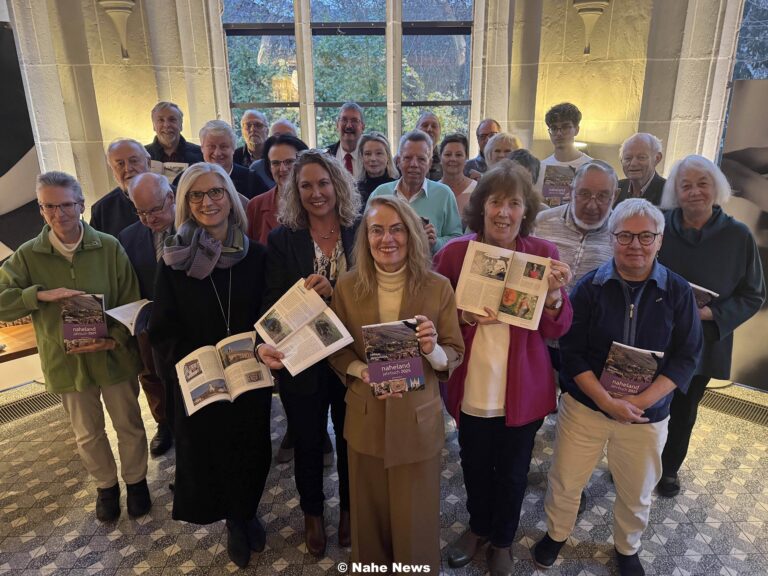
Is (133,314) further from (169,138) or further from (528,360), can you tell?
(169,138)

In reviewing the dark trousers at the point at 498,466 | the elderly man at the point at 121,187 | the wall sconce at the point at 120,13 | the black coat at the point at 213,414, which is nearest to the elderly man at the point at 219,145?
the elderly man at the point at 121,187

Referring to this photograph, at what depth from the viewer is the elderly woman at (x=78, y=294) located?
100.0 inches

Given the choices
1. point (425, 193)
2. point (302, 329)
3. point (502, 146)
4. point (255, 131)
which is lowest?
point (302, 329)

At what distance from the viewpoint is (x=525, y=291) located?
210 centimetres

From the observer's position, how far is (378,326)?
6.20ft

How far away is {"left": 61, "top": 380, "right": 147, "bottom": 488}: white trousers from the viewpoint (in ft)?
9.16

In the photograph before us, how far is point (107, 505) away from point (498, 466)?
234 cm

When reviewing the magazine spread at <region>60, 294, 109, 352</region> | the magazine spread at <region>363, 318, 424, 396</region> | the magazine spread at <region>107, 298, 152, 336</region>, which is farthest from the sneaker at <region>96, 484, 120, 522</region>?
the magazine spread at <region>363, 318, 424, 396</region>

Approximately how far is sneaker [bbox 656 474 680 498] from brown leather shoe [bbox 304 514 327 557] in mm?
2134

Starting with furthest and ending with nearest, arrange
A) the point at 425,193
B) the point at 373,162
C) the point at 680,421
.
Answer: the point at 373,162 → the point at 425,193 → the point at 680,421

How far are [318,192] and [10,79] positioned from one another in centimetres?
358

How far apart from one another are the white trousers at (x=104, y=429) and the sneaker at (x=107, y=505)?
42 mm

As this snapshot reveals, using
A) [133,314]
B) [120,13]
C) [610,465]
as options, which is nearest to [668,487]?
[610,465]

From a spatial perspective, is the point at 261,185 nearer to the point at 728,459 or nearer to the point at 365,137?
the point at 365,137
